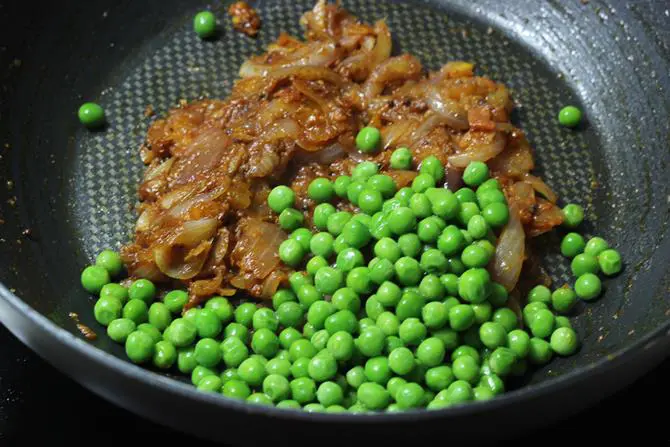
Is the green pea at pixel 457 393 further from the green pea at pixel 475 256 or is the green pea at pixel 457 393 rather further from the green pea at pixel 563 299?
the green pea at pixel 563 299

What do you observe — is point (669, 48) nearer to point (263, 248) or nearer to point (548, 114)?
point (548, 114)

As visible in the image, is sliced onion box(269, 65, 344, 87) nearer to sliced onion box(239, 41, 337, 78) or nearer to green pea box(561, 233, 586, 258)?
sliced onion box(239, 41, 337, 78)

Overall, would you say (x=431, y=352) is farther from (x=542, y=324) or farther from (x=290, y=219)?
(x=290, y=219)

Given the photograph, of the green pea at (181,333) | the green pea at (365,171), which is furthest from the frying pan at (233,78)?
the green pea at (365,171)

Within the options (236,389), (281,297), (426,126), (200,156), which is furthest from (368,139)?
(236,389)

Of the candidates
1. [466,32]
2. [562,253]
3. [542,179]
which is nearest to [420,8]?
[466,32]

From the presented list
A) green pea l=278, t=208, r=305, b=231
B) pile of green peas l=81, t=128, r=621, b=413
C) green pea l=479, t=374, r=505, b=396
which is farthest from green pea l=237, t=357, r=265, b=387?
green pea l=479, t=374, r=505, b=396

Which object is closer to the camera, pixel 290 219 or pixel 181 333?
pixel 181 333
